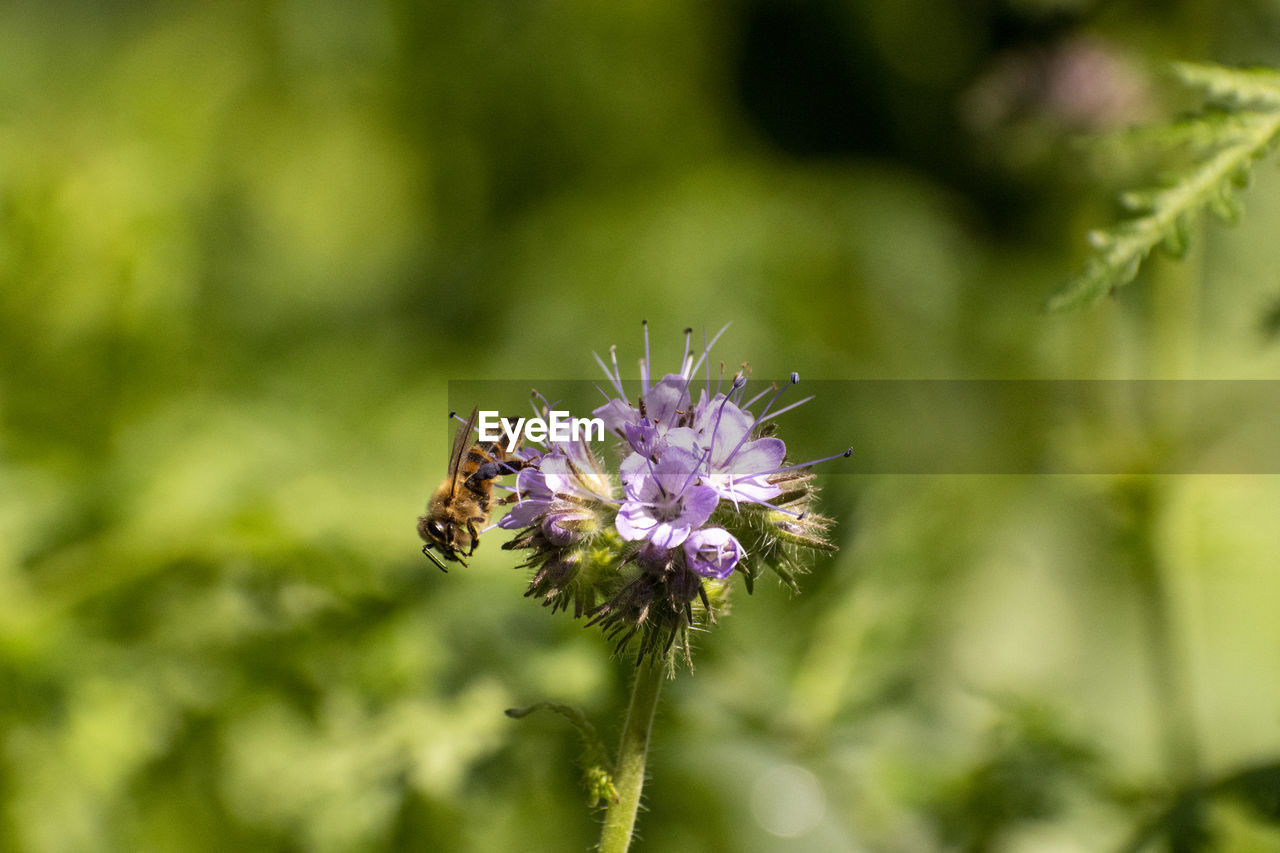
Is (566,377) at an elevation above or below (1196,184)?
below

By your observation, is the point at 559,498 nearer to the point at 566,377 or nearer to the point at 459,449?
the point at 459,449

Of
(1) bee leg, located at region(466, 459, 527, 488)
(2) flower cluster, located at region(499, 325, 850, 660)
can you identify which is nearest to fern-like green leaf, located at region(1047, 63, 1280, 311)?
(2) flower cluster, located at region(499, 325, 850, 660)

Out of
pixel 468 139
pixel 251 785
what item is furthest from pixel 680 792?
pixel 468 139

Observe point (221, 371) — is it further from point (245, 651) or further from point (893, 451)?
point (893, 451)

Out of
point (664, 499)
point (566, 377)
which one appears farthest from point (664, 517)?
point (566, 377)

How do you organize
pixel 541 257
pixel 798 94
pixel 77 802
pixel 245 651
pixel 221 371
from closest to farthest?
1. pixel 77 802
2. pixel 245 651
3. pixel 221 371
4. pixel 541 257
5. pixel 798 94

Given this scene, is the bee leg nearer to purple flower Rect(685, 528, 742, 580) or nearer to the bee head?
the bee head

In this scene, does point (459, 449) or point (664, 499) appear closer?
point (664, 499)
